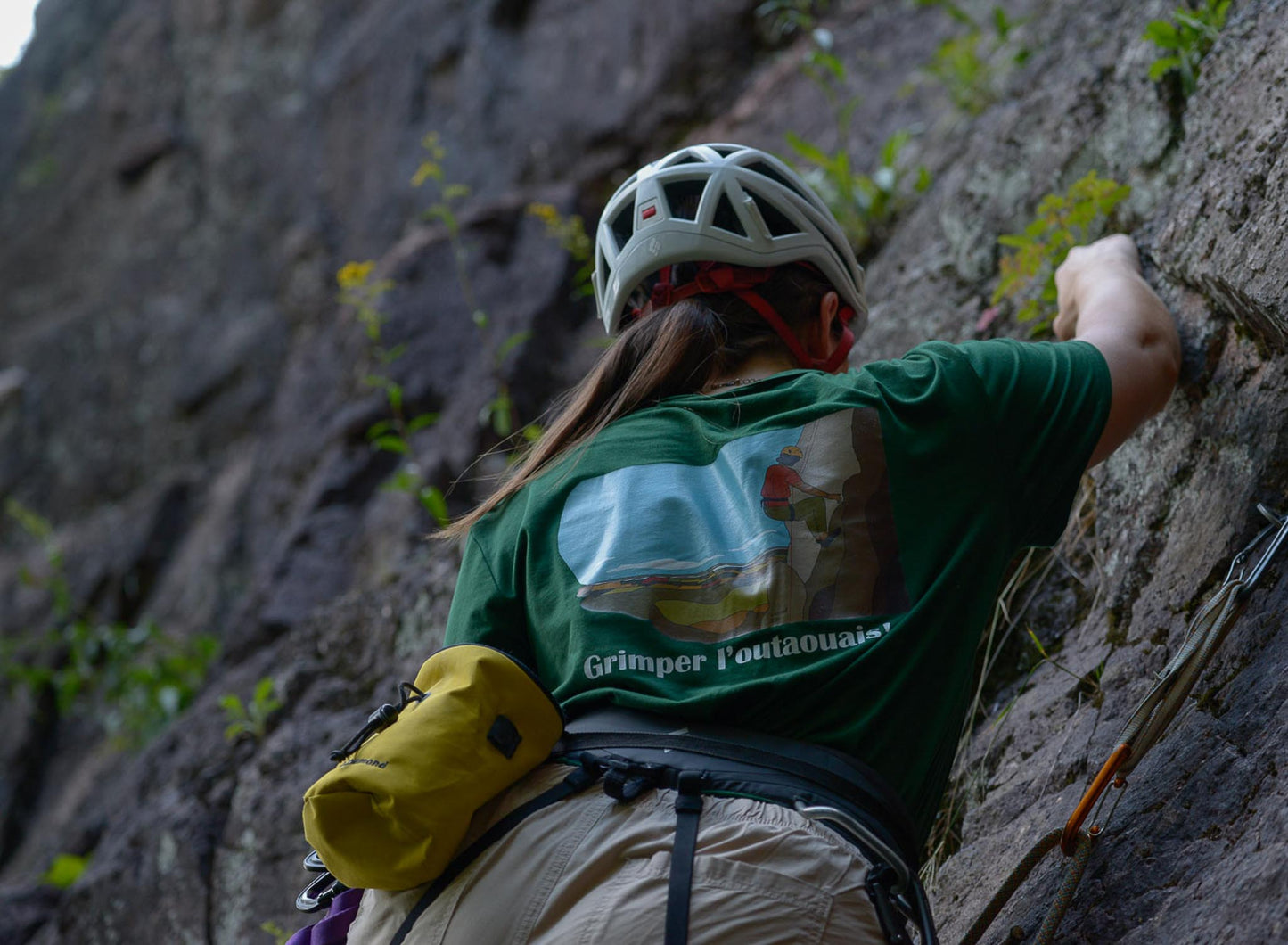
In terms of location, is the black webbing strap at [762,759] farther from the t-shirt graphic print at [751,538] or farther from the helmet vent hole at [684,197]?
the helmet vent hole at [684,197]

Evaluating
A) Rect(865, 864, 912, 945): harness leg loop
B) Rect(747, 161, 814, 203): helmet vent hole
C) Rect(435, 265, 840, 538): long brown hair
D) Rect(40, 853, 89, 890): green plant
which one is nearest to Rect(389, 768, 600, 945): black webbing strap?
Rect(865, 864, 912, 945): harness leg loop

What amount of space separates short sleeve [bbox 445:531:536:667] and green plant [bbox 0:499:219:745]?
559 centimetres

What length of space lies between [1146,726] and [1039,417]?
22.8 inches

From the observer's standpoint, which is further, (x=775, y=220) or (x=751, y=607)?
(x=775, y=220)

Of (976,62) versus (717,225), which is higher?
(717,225)

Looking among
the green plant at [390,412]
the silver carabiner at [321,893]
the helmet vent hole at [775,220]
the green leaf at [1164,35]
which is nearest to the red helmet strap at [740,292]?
the helmet vent hole at [775,220]

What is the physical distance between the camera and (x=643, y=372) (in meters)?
2.39

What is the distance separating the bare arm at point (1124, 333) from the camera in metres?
2.32

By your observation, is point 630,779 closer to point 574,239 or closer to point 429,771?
point 429,771

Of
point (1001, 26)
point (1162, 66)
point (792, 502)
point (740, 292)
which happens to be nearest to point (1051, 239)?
point (1162, 66)

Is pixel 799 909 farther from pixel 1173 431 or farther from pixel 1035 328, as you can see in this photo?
A: pixel 1035 328

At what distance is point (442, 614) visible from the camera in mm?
4695

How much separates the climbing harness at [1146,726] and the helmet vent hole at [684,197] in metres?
1.44

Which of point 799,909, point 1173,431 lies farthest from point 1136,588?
point 799,909
